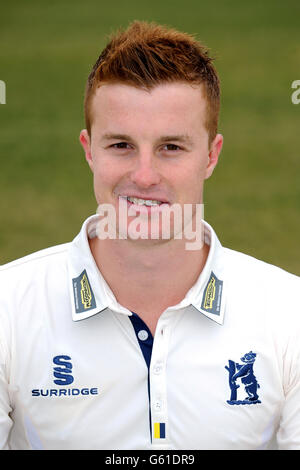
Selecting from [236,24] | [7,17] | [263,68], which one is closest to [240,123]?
[263,68]

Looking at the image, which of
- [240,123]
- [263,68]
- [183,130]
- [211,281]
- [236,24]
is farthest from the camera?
[236,24]

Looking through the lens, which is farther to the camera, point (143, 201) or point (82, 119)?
point (82, 119)

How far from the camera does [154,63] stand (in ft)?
10.3

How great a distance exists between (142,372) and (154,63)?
3.58 feet

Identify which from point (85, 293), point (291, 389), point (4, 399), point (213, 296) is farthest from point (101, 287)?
point (291, 389)

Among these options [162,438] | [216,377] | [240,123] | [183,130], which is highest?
[240,123]

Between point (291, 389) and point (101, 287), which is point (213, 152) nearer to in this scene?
point (101, 287)

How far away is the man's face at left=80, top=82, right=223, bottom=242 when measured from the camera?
3.10 m

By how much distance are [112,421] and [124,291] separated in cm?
48

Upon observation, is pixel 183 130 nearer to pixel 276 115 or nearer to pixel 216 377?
pixel 216 377

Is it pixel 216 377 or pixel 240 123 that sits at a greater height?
pixel 240 123

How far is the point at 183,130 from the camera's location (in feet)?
10.3

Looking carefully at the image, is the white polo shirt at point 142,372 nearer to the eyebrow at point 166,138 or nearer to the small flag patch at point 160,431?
the small flag patch at point 160,431

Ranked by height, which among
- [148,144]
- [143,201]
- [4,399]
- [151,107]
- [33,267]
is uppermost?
[151,107]
